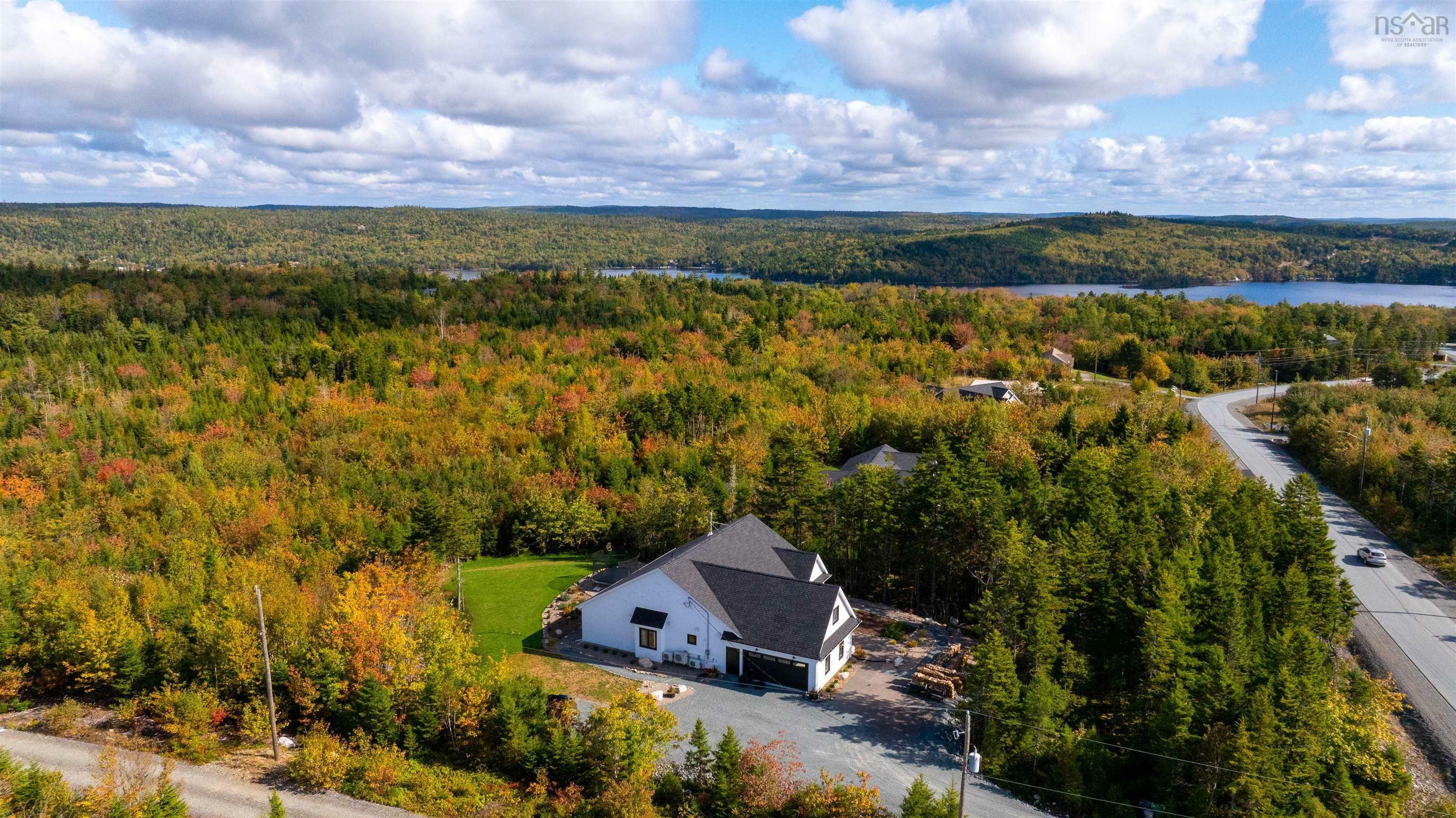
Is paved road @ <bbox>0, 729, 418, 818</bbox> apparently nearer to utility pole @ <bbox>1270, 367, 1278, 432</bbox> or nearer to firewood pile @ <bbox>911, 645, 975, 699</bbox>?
firewood pile @ <bbox>911, 645, 975, 699</bbox>

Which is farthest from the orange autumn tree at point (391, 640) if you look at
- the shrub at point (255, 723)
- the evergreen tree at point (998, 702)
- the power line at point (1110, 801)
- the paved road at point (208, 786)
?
the power line at point (1110, 801)

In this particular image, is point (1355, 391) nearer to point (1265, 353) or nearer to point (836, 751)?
point (1265, 353)

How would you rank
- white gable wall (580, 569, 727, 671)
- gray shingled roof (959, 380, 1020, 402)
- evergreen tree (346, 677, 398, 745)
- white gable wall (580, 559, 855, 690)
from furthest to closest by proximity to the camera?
gray shingled roof (959, 380, 1020, 402) < white gable wall (580, 569, 727, 671) < white gable wall (580, 559, 855, 690) < evergreen tree (346, 677, 398, 745)

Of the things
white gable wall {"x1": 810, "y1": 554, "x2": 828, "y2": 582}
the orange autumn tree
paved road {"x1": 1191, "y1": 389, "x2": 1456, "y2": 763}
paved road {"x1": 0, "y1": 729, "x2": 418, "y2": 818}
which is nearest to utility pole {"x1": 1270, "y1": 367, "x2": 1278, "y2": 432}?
paved road {"x1": 1191, "y1": 389, "x2": 1456, "y2": 763}

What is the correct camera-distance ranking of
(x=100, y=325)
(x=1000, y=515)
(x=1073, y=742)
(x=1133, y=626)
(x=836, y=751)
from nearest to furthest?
1. (x=1073, y=742)
2. (x=836, y=751)
3. (x=1133, y=626)
4. (x=1000, y=515)
5. (x=100, y=325)

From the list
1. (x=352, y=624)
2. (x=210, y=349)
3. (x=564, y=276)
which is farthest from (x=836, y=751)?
(x=564, y=276)

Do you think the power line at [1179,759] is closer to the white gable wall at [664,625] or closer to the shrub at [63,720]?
the white gable wall at [664,625]
